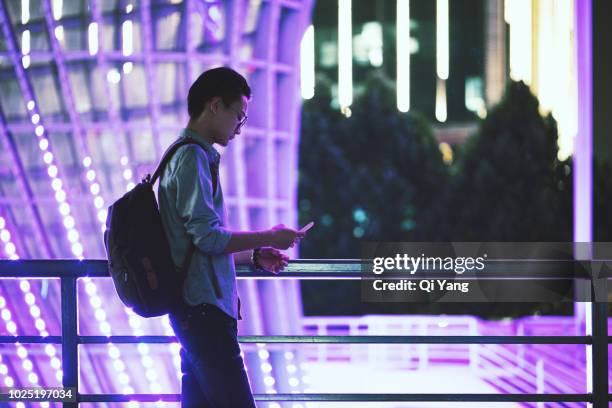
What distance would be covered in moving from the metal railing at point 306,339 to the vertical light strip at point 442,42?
3364cm

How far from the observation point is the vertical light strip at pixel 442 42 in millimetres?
35781

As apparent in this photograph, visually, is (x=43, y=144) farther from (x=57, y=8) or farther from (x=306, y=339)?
(x=306, y=339)

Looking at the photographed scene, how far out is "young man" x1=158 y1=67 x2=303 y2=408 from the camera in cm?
200

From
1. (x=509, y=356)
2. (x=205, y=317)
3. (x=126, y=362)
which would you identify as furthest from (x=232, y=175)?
(x=205, y=317)

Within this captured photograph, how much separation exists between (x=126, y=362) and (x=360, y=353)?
21.3 feet

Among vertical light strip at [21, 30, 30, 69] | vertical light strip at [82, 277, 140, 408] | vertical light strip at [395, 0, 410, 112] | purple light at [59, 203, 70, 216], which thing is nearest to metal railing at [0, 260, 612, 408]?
vertical light strip at [82, 277, 140, 408]

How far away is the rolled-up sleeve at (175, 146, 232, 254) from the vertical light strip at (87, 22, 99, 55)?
9.69 metres

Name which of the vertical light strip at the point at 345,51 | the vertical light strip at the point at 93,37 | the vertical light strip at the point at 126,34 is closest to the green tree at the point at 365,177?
the vertical light strip at the point at 345,51

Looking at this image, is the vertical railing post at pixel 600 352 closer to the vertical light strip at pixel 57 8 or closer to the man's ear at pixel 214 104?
the man's ear at pixel 214 104

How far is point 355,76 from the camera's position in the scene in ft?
111

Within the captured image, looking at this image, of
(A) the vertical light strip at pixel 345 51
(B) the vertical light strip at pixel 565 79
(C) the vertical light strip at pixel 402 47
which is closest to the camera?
(B) the vertical light strip at pixel 565 79

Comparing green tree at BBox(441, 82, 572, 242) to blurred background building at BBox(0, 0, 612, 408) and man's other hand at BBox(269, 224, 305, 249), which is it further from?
man's other hand at BBox(269, 224, 305, 249)

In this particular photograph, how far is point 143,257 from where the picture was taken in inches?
79.7

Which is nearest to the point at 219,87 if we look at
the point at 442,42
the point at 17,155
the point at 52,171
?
the point at 52,171
